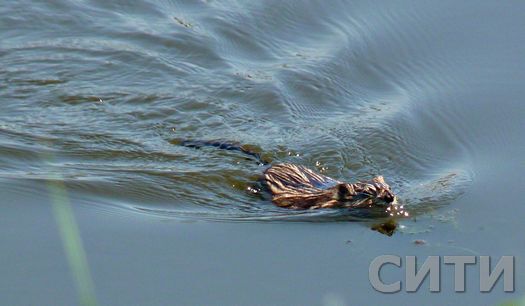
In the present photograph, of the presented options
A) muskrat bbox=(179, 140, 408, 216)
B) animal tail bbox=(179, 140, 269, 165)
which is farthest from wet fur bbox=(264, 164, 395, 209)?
animal tail bbox=(179, 140, 269, 165)

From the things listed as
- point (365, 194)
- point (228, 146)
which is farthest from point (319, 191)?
point (228, 146)

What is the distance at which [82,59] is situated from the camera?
10.3 meters

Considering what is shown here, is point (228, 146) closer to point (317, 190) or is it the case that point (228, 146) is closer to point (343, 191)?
point (317, 190)

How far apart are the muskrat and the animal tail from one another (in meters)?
0.38

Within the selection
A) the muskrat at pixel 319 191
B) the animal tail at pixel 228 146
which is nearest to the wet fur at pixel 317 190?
the muskrat at pixel 319 191

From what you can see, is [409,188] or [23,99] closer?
[409,188]

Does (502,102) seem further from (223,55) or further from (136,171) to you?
(136,171)

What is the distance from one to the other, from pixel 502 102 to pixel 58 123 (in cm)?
380

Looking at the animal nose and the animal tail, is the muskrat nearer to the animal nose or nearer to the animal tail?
the animal nose

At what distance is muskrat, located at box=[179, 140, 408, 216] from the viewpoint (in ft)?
26.5

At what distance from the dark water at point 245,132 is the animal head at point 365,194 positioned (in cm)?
16

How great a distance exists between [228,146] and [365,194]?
1.44m

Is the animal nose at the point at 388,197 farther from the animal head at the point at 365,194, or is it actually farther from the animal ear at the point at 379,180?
the animal ear at the point at 379,180

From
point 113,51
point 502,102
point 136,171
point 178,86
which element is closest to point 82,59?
point 113,51
